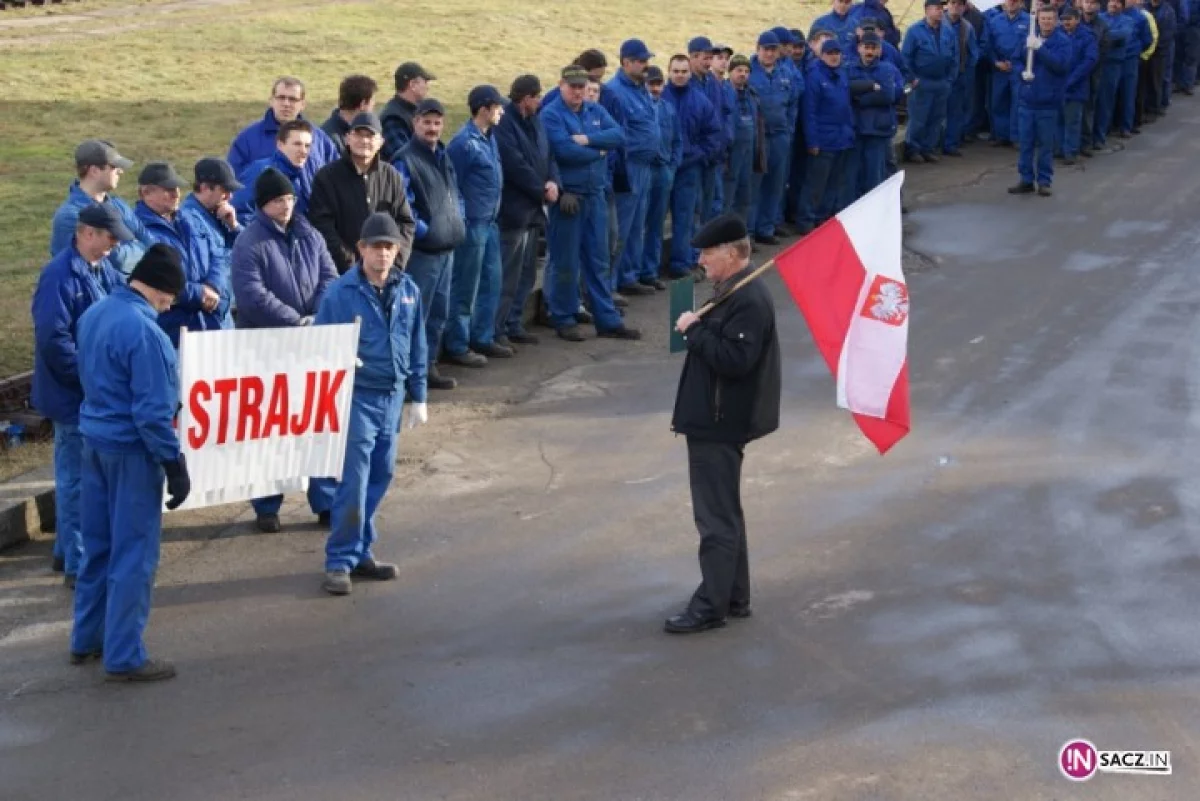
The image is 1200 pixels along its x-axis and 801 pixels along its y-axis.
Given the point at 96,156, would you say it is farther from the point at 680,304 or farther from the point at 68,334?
the point at 680,304

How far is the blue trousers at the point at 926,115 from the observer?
23250mm

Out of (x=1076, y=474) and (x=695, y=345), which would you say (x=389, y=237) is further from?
(x=1076, y=474)

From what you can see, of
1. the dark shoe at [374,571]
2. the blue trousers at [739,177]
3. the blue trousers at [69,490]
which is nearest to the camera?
the blue trousers at [69,490]

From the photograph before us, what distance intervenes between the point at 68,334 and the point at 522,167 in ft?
18.0

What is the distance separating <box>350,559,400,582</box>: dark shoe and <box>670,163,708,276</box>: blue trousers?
802 centimetres

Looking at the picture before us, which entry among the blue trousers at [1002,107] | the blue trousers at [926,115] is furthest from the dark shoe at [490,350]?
the blue trousers at [1002,107]

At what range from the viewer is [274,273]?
1075cm

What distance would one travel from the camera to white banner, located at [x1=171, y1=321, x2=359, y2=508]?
9109 millimetres

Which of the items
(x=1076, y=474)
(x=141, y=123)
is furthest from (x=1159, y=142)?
(x=1076, y=474)

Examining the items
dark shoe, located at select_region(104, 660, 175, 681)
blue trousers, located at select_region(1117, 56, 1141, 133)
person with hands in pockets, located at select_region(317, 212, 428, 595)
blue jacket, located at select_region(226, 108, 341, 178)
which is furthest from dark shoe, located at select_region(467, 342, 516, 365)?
blue trousers, located at select_region(1117, 56, 1141, 133)

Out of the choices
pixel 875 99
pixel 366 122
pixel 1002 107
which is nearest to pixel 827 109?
pixel 875 99

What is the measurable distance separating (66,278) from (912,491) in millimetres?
5223

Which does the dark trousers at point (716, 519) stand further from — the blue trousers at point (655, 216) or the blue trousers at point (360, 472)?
the blue trousers at point (655, 216)

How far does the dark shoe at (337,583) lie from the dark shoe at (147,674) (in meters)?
1.26
